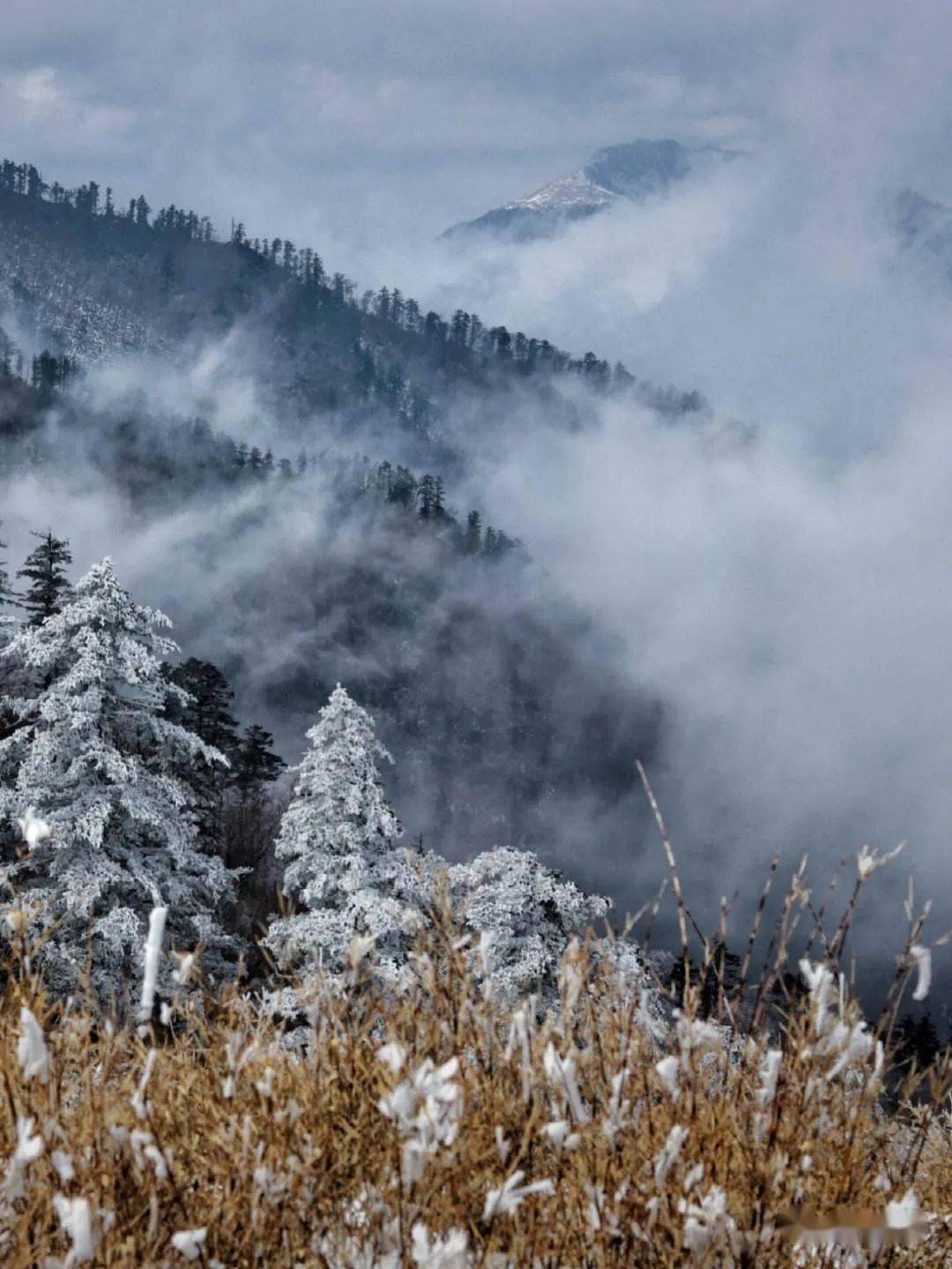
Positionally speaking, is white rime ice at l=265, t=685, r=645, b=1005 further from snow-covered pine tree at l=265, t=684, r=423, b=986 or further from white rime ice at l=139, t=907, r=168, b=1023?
white rime ice at l=139, t=907, r=168, b=1023

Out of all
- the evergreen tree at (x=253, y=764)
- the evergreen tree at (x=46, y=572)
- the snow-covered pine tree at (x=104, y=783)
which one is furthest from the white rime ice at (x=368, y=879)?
the evergreen tree at (x=253, y=764)

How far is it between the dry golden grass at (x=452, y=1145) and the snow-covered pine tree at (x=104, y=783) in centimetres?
1322

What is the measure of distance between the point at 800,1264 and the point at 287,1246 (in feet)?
3.64

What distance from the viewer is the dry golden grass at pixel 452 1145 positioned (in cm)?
178

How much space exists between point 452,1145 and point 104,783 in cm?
1535

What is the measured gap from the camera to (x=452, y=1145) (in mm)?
2057

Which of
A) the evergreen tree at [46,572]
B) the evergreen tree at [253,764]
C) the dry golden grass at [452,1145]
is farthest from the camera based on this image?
the evergreen tree at [253,764]

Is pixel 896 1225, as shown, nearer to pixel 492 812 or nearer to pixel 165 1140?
pixel 165 1140

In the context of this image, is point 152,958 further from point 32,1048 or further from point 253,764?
point 253,764

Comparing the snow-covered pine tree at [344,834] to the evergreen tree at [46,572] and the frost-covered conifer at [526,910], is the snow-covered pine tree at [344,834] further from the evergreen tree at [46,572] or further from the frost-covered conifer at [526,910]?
the evergreen tree at [46,572]

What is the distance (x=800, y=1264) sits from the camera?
79.9 inches

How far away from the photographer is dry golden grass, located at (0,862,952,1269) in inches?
70.1


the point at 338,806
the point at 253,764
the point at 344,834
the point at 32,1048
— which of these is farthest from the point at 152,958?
the point at 253,764

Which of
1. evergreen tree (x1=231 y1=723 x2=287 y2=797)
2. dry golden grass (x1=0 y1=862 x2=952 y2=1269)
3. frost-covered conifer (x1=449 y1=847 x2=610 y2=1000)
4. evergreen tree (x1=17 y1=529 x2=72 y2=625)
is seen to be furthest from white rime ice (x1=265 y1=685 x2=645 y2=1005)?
evergreen tree (x1=231 y1=723 x2=287 y2=797)
